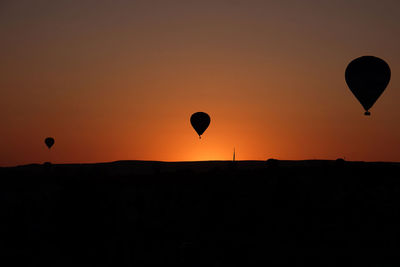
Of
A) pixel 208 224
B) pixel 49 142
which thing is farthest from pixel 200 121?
pixel 49 142

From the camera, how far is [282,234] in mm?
32781

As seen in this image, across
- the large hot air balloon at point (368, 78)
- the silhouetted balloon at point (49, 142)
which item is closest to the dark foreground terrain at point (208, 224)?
the large hot air balloon at point (368, 78)

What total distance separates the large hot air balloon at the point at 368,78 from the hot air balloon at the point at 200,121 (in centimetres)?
2715

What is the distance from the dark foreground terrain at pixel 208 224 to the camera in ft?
92.2

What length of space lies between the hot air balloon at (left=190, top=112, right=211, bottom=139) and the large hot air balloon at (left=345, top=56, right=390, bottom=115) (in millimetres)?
27153

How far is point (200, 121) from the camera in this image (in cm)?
7519

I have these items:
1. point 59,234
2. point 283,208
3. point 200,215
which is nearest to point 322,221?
point 283,208

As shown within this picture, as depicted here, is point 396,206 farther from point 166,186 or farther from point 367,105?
point 166,186

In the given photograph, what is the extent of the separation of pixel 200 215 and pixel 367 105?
693 inches

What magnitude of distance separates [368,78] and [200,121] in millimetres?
29372

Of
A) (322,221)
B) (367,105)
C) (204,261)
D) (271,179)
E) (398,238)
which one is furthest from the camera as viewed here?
(271,179)

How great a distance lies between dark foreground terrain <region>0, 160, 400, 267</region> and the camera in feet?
92.2

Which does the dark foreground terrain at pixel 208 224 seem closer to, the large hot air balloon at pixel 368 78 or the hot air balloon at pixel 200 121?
the large hot air balloon at pixel 368 78

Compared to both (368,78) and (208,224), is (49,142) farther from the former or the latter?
(208,224)
